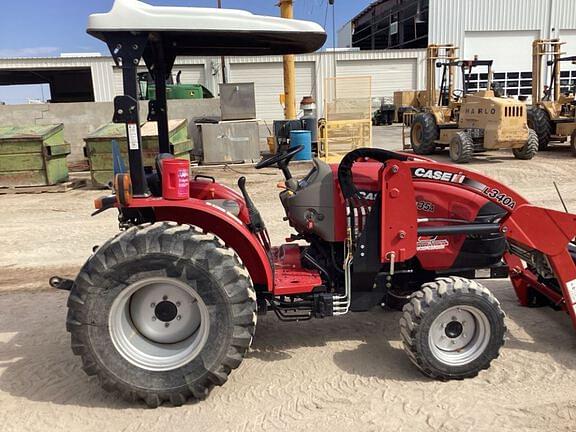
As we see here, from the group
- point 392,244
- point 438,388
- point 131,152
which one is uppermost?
point 131,152

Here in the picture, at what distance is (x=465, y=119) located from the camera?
1426cm

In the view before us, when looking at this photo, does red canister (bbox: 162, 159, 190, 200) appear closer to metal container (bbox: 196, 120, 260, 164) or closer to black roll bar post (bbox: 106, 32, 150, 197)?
black roll bar post (bbox: 106, 32, 150, 197)

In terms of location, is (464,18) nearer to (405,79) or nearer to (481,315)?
(405,79)

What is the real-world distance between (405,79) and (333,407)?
3062 centimetres

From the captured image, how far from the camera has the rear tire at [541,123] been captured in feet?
48.9

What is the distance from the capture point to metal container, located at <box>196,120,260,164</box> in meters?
14.1

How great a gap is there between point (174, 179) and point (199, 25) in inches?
34.3

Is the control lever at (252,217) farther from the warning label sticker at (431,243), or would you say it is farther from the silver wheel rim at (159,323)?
the warning label sticker at (431,243)

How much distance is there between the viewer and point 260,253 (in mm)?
3285

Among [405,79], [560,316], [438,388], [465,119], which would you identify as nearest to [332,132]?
[465,119]

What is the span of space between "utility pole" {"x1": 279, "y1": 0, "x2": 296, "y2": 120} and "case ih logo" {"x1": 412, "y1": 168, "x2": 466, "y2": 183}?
11.9 meters

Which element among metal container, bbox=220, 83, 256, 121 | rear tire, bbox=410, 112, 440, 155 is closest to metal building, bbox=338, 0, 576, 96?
rear tire, bbox=410, 112, 440, 155

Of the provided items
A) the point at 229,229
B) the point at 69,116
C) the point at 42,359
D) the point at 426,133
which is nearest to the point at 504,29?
the point at 426,133

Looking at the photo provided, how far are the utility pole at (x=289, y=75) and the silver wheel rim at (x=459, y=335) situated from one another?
12442mm
